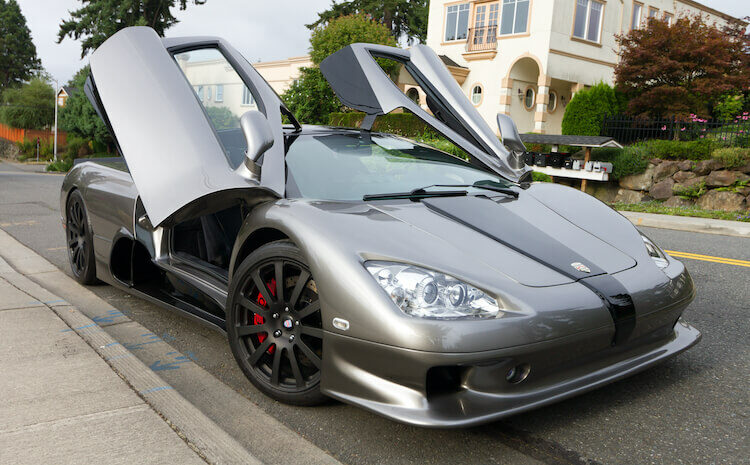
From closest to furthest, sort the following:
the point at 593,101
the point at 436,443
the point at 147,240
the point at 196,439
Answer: the point at 196,439 < the point at 436,443 < the point at 147,240 < the point at 593,101

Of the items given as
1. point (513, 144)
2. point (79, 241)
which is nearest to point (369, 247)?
point (513, 144)

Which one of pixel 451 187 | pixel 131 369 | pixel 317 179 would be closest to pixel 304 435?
pixel 131 369

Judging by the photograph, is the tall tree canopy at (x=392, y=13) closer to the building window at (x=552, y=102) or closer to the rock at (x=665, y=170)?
the building window at (x=552, y=102)

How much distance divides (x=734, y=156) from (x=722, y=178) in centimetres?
57

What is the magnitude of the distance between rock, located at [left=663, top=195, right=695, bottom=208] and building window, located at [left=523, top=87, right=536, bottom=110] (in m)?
12.3

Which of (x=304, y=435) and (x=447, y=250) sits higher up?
(x=447, y=250)

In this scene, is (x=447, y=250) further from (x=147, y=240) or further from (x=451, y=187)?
(x=147, y=240)

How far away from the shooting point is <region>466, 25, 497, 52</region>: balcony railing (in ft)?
82.8

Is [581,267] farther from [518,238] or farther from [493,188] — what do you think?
[493,188]

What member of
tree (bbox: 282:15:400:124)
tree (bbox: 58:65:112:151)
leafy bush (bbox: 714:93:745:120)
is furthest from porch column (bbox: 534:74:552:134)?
tree (bbox: 58:65:112:151)

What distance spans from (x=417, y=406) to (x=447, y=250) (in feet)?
2.05

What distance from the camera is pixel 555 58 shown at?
78.2 ft

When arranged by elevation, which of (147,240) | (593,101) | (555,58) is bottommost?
(147,240)

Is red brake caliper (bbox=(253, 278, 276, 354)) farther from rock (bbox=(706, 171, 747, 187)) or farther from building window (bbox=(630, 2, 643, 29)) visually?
building window (bbox=(630, 2, 643, 29))
